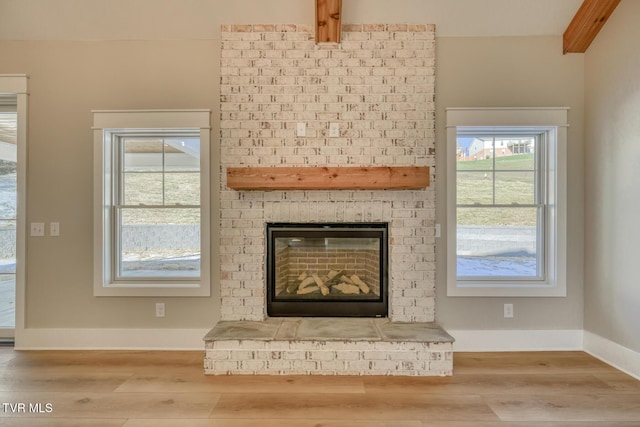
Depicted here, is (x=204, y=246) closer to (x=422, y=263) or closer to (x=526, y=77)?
(x=422, y=263)

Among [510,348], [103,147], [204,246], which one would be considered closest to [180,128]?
[103,147]

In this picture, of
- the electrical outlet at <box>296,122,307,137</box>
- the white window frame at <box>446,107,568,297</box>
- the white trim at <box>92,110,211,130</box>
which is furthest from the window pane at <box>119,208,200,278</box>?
the white window frame at <box>446,107,568,297</box>

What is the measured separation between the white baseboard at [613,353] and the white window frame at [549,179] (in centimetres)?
41

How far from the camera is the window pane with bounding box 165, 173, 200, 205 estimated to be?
3.12 m

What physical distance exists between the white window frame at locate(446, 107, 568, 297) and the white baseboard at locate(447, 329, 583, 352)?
0.31 m

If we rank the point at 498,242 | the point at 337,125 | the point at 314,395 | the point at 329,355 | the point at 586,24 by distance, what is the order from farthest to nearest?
the point at 498,242 < the point at 337,125 < the point at 586,24 < the point at 329,355 < the point at 314,395

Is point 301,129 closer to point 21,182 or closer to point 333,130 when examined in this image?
point 333,130

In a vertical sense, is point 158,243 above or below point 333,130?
below

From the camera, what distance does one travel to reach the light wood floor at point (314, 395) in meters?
1.96

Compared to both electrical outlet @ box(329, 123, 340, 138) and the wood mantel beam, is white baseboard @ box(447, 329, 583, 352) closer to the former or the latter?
electrical outlet @ box(329, 123, 340, 138)

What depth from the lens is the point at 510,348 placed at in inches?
115

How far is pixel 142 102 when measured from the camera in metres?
2.96

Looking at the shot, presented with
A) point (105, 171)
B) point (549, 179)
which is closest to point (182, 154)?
point (105, 171)

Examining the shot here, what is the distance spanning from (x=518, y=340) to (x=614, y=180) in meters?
1.44
